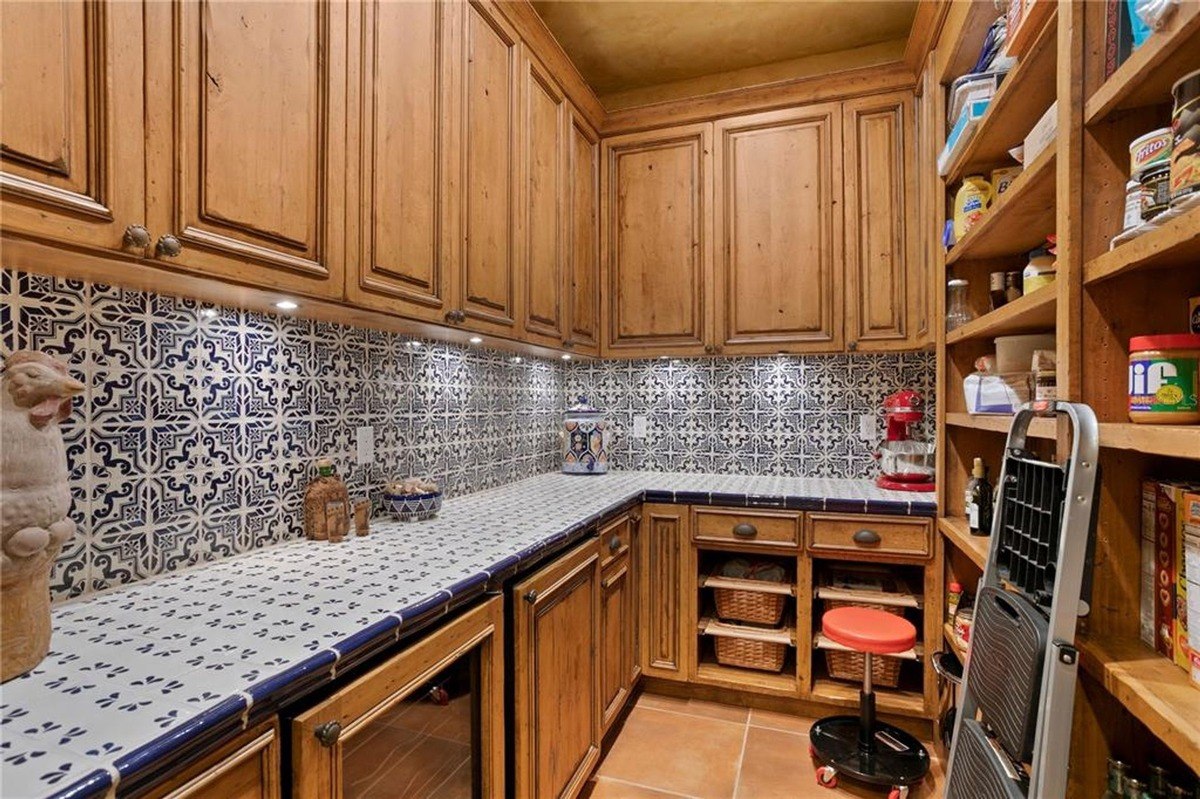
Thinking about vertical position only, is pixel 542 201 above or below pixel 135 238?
above

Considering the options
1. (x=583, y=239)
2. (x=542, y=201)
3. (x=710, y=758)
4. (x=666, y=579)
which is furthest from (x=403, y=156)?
(x=710, y=758)

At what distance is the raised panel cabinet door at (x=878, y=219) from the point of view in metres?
2.41

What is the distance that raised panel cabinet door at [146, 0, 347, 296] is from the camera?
3.04 feet

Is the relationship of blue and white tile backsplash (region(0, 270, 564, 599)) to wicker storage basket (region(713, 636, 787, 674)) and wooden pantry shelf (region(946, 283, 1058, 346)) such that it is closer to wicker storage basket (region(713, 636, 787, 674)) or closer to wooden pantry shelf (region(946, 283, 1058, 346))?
wicker storage basket (region(713, 636, 787, 674))

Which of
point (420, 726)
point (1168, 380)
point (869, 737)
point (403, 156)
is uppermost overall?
point (403, 156)

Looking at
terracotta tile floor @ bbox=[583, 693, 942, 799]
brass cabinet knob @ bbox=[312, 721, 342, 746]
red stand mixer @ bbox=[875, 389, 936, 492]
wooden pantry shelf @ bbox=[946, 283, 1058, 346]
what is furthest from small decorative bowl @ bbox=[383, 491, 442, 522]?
red stand mixer @ bbox=[875, 389, 936, 492]

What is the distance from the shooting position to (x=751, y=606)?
2391 mm

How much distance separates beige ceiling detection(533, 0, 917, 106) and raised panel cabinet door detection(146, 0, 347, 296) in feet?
5.00

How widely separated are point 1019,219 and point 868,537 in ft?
3.89

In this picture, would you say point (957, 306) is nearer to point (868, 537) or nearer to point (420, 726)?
point (868, 537)

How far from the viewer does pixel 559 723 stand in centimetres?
158

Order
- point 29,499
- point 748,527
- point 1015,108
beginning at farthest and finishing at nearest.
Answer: point 748,527 < point 1015,108 < point 29,499

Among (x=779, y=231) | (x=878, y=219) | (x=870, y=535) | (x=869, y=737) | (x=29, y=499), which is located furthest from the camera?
(x=779, y=231)

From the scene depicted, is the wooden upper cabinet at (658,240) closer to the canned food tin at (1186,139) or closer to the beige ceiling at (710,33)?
the beige ceiling at (710,33)
